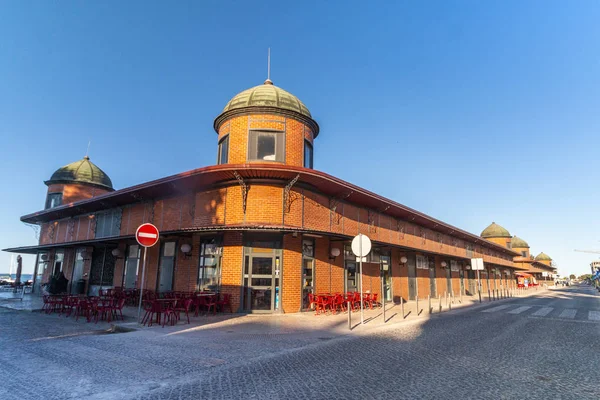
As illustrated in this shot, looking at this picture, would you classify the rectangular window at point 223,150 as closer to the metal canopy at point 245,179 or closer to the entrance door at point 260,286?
the metal canopy at point 245,179

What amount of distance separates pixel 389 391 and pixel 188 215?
40.6 feet

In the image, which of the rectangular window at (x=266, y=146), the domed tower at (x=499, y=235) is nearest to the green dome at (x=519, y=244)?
the domed tower at (x=499, y=235)

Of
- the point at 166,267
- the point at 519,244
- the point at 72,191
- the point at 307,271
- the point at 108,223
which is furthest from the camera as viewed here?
the point at 519,244

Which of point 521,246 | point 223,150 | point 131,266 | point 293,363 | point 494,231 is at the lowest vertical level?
point 293,363

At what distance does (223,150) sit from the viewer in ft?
55.1

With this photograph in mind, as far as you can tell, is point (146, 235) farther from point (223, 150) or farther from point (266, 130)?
point (266, 130)

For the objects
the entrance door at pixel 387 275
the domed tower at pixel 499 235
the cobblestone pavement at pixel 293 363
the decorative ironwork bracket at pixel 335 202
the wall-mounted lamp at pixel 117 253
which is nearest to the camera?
the cobblestone pavement at pixel 293 363

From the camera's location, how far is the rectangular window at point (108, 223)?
63.0 ft

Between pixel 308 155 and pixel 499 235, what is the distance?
57805mm

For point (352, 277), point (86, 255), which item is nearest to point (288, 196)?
point (352, 277)

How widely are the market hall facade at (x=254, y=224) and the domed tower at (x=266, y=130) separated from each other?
0.15 ft

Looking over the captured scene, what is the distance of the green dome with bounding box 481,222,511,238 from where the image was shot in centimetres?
6147

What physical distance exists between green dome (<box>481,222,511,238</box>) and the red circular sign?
64.9m

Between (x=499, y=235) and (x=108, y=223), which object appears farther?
(x=499, y=235)
